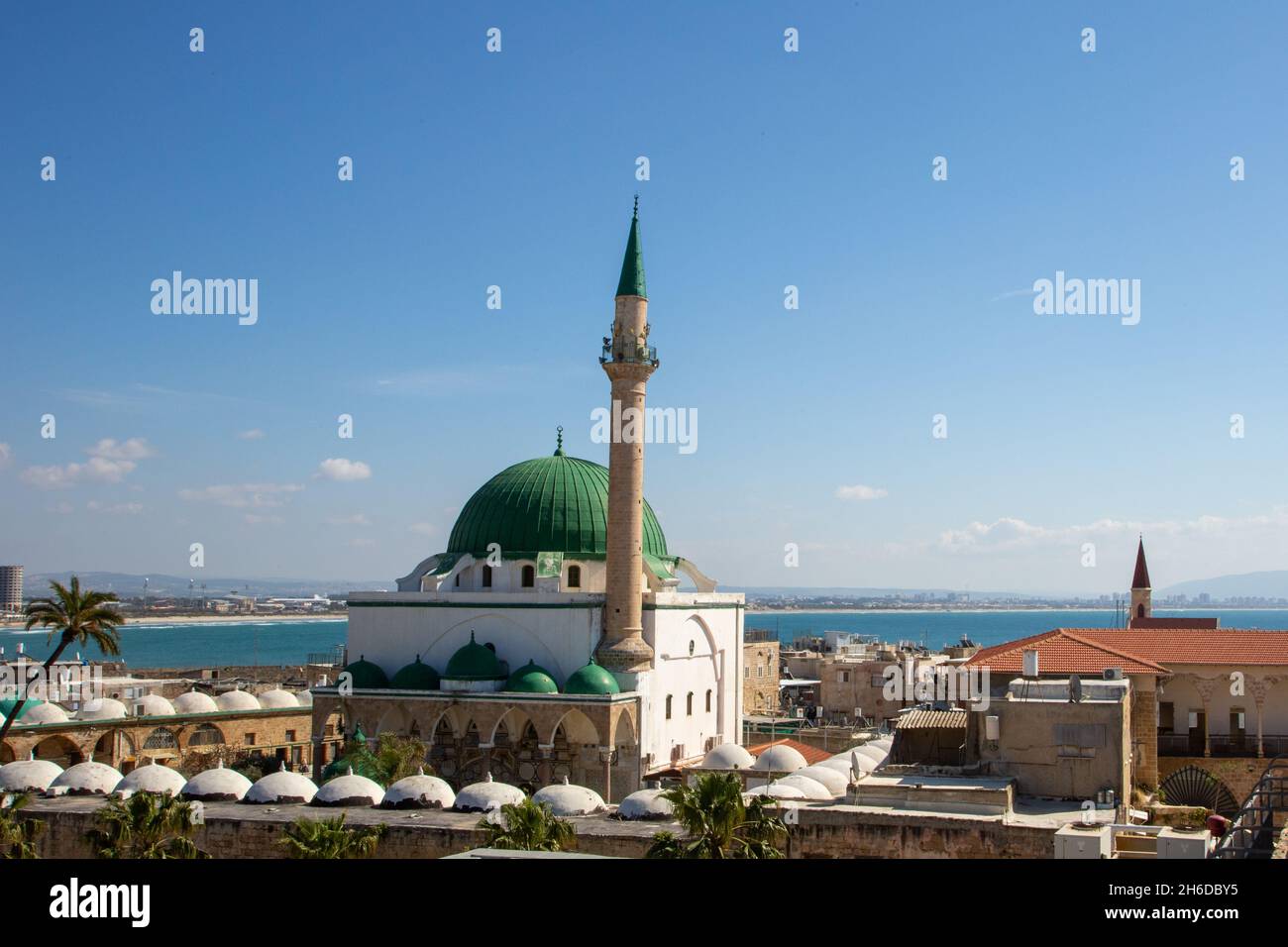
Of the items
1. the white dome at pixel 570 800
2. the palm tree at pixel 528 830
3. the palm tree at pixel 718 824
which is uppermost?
the palm tree at pixel 718 824

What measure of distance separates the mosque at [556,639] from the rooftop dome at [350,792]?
22.7 feet

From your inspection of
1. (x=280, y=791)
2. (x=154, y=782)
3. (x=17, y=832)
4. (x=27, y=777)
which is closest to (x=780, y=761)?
(x=280, y=791)

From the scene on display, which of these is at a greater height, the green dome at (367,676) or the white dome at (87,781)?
the green dome at (367,676)

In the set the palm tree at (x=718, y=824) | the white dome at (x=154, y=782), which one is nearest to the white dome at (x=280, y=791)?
the white dome at (x=154, y=782)

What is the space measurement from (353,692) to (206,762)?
6.40 metres

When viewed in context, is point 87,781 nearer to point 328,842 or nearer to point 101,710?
point 101,710

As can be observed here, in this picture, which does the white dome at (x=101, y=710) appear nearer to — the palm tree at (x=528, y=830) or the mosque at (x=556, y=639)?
the mosque at (x=556, y=639)

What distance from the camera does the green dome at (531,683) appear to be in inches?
1335

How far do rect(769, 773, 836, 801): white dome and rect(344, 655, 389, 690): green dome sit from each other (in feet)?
46.0

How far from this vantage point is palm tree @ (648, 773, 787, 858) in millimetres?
17875

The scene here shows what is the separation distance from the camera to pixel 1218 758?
96.6 ft

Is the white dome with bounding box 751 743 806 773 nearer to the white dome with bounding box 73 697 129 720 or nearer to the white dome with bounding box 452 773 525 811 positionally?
the white dome with bounding box 452 773 525 811
